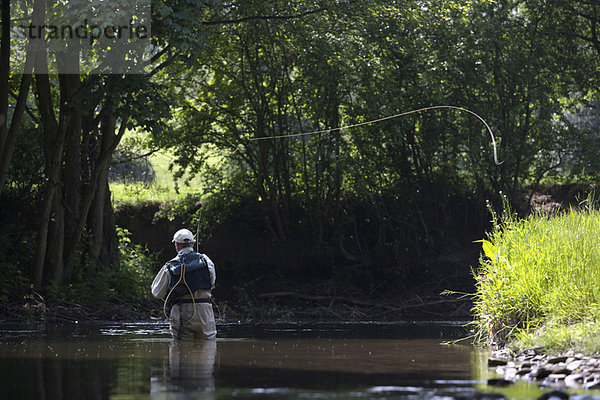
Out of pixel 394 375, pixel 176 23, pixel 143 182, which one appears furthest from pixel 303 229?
pixel 394 375

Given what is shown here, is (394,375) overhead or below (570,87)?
below

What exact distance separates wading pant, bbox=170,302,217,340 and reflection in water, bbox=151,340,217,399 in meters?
0.19

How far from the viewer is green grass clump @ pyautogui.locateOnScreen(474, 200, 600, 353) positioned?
9.26 m

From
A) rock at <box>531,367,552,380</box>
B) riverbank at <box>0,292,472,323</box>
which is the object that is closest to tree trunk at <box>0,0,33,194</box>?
riverbank at <box>0,292,472,323</box>

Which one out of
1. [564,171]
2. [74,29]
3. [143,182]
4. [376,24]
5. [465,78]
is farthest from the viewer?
[143,182]

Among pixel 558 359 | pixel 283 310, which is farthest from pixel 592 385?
pixel 283 310

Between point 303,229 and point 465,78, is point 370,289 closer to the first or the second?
point 303,229

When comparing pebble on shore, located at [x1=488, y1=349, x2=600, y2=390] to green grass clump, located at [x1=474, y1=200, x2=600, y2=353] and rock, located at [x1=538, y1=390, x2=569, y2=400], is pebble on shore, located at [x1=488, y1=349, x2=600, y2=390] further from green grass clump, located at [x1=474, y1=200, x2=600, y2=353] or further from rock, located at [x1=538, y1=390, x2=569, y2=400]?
rock, located at [x1=538, y1=390, x2=569, y2=400]

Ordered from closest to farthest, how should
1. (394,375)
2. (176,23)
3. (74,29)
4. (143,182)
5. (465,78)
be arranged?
(394,375), (176,23), (74,29), (465,78), (143,182)

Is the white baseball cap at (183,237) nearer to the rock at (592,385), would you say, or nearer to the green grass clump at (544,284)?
the green grass clump at (544,284)

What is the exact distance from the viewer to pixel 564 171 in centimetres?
2075

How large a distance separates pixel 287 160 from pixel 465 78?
167 inches

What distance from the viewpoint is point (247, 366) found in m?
8.54

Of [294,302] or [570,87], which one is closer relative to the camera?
[294,302]
